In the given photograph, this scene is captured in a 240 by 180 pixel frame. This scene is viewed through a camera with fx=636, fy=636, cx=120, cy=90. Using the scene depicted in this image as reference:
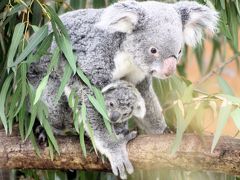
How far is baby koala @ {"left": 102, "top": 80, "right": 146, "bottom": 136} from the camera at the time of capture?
3.06 m

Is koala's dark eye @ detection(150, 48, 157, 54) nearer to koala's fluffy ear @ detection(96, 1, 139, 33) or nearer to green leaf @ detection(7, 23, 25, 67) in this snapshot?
koala's fluffy ear @ detection(96, 1, 139, 33)

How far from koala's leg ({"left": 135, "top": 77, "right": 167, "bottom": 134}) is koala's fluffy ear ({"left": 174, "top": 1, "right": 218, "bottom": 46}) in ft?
1.14

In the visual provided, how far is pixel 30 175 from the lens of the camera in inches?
141

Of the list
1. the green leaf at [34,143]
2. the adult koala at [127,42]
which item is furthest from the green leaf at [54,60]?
the green leaf at [34,143]

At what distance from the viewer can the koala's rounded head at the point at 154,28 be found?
2.95 metres

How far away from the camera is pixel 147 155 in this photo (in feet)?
9.46

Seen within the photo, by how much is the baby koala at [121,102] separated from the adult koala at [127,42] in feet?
0.16

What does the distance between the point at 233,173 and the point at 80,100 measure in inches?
31.4

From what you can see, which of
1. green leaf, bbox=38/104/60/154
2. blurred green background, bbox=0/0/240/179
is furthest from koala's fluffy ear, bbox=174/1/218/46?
green leaf, bbox=38/104/60/154

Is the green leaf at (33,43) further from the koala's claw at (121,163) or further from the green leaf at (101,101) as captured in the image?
the koala's claw at (121,163)

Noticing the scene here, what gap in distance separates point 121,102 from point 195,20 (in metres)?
0.58

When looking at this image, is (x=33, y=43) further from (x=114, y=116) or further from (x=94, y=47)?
(x=114, y=116)

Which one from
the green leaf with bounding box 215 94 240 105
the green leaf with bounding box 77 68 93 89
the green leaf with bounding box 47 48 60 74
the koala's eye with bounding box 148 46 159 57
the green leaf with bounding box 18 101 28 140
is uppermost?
the koala's eye with bounding box 148 46 159 57

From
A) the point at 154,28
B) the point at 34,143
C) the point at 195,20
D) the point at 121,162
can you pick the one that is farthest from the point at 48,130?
the point at 195,20
